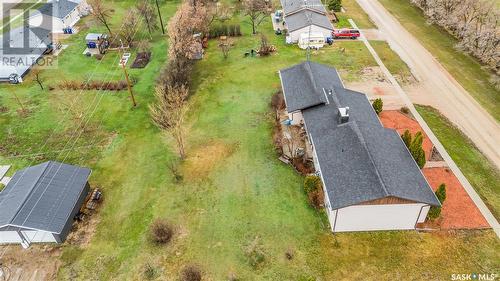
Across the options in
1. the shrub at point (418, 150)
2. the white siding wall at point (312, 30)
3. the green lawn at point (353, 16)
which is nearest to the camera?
the shrub at point (418, 150)

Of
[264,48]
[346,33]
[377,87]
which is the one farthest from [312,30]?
[377,87]

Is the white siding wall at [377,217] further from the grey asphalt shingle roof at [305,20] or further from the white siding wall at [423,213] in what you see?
the grey asphalt shingle roof at [305,20]

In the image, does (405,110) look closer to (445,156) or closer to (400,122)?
(400,122)

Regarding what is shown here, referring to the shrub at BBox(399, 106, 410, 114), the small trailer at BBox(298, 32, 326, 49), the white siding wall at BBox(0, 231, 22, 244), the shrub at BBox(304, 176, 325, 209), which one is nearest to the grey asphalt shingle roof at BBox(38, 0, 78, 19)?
the small trailer at BBox(298, 32, 326, 49)

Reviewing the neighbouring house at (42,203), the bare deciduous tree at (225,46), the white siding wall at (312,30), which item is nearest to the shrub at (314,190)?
the neighbouring house at (42,203)

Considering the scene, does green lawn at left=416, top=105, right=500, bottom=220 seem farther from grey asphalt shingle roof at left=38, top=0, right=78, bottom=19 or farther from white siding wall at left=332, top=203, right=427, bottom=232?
grey asphalt shingle roof at left=38, top=0, right=78, bottom=19

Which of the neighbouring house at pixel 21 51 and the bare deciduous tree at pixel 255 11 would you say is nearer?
the neighbouring house at pixel 21 51

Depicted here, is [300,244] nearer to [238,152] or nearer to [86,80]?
[238,152]
